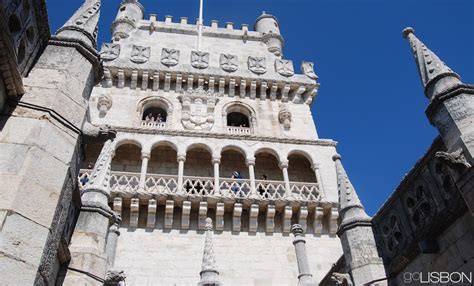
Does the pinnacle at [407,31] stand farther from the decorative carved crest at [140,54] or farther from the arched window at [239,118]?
the decorative carved crest at [140,54]

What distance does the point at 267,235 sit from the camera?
1666 centimetres

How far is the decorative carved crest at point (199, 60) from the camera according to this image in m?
21.8

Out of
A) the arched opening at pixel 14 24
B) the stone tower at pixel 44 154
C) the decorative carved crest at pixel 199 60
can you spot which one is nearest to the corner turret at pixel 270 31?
the decorative carved crest at pixel 199 60

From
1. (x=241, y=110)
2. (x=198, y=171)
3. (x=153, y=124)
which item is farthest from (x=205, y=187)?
(x=241, y=110)

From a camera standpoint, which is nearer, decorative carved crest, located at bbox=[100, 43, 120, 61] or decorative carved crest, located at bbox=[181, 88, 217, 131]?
decorative carved crest, located at bbox=[181, 88, 217, 131]

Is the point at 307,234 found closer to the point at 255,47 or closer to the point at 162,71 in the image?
the point at 162,71

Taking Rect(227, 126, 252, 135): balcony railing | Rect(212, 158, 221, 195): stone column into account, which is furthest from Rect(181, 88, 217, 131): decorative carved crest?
Rect(212, 158, 221, 195): stone column

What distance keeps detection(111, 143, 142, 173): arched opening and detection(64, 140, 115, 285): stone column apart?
1110 cm

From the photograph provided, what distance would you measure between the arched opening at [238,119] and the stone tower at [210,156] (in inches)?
2.2

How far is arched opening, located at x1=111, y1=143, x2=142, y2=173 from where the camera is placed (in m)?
18.4

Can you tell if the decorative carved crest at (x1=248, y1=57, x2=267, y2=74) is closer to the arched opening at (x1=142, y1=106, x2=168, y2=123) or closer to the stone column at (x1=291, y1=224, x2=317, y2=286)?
the arched opening at (x1=142, y1=106, x2=168, y2=123)

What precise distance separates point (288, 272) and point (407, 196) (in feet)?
30.6

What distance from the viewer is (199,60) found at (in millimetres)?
22156

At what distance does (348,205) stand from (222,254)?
26.7 ft
